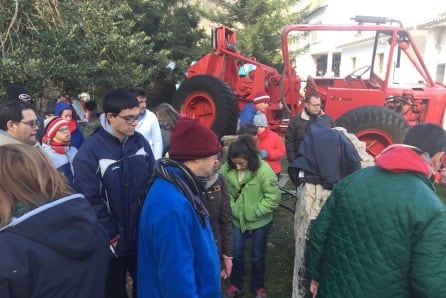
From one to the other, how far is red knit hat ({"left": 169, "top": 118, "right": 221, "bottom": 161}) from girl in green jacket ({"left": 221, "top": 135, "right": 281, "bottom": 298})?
1414 millimetres

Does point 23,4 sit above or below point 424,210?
above

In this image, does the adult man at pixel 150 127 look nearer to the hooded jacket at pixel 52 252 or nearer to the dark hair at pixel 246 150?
the dark hair at pixel 246 150

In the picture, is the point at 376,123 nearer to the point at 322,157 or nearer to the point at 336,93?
the point at 336,93

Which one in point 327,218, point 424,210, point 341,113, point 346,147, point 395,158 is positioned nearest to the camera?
point 424,210

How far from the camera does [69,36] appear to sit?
432cm

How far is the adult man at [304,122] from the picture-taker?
434 cm

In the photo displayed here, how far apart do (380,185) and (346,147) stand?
3.86ft

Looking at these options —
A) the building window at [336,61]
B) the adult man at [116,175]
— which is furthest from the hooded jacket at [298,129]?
the building window at [336,61]

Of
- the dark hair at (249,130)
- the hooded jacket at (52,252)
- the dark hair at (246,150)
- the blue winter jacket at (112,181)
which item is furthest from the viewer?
the dark hair at (249,130)

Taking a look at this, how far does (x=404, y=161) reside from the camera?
1.72 m

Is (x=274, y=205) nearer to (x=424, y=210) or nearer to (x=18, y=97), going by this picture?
(x=424, y=210)

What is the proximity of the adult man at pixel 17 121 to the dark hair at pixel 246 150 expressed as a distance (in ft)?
5.03

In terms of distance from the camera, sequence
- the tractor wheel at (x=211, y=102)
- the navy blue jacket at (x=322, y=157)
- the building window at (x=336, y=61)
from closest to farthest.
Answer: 1. the navy blue jacket at (x=322, y=157)
2. the tractor wheel at (x=211, y=102)
3. the building window at (x=336, y=61)

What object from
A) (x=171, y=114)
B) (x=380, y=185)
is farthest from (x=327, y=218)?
(x=171, y=114)
